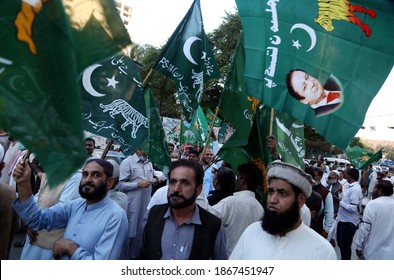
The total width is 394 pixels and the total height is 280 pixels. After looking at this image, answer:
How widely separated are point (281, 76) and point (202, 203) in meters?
1.41

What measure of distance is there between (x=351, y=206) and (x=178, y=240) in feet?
17.4

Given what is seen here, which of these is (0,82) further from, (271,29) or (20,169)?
(271,29)

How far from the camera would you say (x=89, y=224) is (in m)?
2.86

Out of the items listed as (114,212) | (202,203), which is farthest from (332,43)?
(114,212)

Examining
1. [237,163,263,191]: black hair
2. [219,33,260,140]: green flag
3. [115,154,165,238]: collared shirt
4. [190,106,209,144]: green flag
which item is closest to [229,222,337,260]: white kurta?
[237,163,263,191]: black hair

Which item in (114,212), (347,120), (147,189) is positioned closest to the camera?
(114,212)

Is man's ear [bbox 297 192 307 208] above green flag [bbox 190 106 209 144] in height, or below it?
above

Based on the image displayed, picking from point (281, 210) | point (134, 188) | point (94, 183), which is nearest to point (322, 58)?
point (281, 210)

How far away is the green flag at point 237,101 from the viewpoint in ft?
15.4

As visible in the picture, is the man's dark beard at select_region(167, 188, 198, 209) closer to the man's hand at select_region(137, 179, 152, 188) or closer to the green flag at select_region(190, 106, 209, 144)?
the man's hand at select_region(137, 179, 152, 188)

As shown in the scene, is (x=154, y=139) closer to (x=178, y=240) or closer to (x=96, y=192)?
(x=96, y=192)

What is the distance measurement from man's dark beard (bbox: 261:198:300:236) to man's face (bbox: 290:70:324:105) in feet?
3.79

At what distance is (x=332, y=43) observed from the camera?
3.48 meters

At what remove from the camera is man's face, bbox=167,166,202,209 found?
2734 mm
